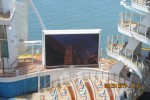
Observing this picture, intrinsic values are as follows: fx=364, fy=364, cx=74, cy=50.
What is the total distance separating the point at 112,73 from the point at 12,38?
19.4ft

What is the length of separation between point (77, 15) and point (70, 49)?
18.3m

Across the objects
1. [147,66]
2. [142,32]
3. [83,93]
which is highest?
[142,32]

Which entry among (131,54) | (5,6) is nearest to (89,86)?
(131,54)

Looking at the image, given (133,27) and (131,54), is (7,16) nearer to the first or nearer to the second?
(133,27)

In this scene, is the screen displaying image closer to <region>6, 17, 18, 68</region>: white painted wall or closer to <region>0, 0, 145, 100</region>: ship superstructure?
<region>0, 0, 145, 100</region>: ship superstructure

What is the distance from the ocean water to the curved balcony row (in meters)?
10.6

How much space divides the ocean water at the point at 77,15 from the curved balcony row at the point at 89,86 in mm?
10586

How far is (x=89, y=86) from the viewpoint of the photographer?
64.6 ft

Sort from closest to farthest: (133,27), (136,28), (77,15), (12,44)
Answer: (136,28) < (133,27) < (12,44) < (77,15)

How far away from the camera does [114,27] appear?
Answer: 117 feet

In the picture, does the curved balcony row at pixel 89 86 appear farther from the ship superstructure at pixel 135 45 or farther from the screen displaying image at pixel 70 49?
the ship superstructure at pixel 135 45

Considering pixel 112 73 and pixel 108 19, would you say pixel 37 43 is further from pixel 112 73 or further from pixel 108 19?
pixel 108 19

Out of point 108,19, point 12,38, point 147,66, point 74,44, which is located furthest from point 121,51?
point 108,19

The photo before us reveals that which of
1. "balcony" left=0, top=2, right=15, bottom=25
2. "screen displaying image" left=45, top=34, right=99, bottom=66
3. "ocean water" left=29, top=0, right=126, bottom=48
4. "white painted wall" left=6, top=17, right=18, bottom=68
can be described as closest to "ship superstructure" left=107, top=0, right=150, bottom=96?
"screen displaying image" left=45, top=34, right=99, bottom=66
